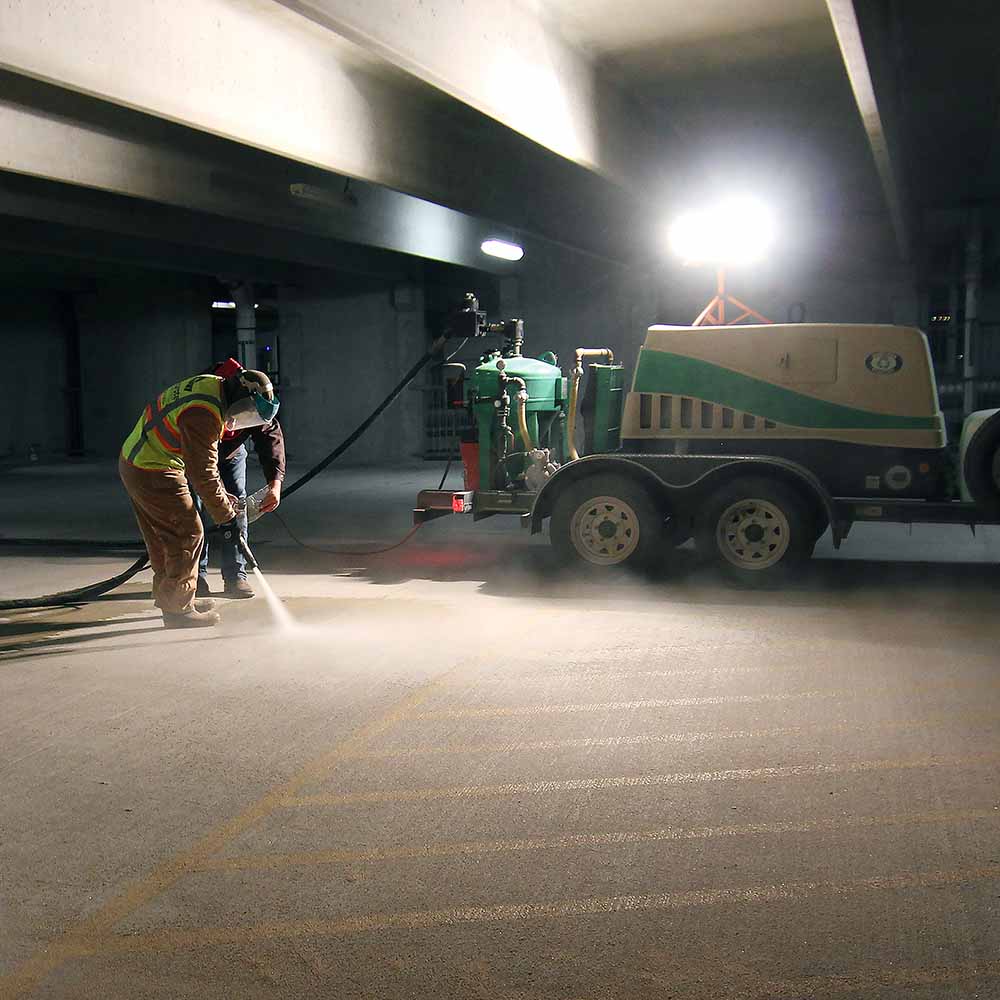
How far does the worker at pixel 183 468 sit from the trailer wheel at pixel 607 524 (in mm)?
2781

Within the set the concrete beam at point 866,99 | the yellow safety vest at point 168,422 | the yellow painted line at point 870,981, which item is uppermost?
the concrete beam at point 866,99

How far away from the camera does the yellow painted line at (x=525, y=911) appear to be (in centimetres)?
345

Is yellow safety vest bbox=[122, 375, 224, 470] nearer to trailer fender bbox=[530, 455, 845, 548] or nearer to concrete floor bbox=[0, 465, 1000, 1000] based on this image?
concrete floor bbox=[0, 465, 1000, 1000]

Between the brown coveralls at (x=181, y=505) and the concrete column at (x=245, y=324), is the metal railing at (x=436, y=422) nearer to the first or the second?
the concrete column at (x=245, y=324)

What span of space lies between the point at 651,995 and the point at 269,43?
8.12 metres

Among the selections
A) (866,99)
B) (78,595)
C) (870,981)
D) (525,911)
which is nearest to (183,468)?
(78,595)

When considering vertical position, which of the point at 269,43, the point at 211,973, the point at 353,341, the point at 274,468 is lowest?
the point at 211,973

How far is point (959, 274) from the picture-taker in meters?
21.1

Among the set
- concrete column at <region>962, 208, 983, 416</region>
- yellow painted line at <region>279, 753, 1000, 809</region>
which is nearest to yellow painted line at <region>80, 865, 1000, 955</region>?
yellow painted line at <region>279, 753, 1000, 809</region>

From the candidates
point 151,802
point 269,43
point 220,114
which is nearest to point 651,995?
point 151,802

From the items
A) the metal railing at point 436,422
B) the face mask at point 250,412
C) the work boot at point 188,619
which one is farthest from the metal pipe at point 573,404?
the metal railing at point 436,422

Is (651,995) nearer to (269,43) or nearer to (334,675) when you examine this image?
(334,675)

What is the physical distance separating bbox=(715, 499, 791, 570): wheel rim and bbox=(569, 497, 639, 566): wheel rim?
2.39 feet

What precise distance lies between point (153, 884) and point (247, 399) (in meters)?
4.38
